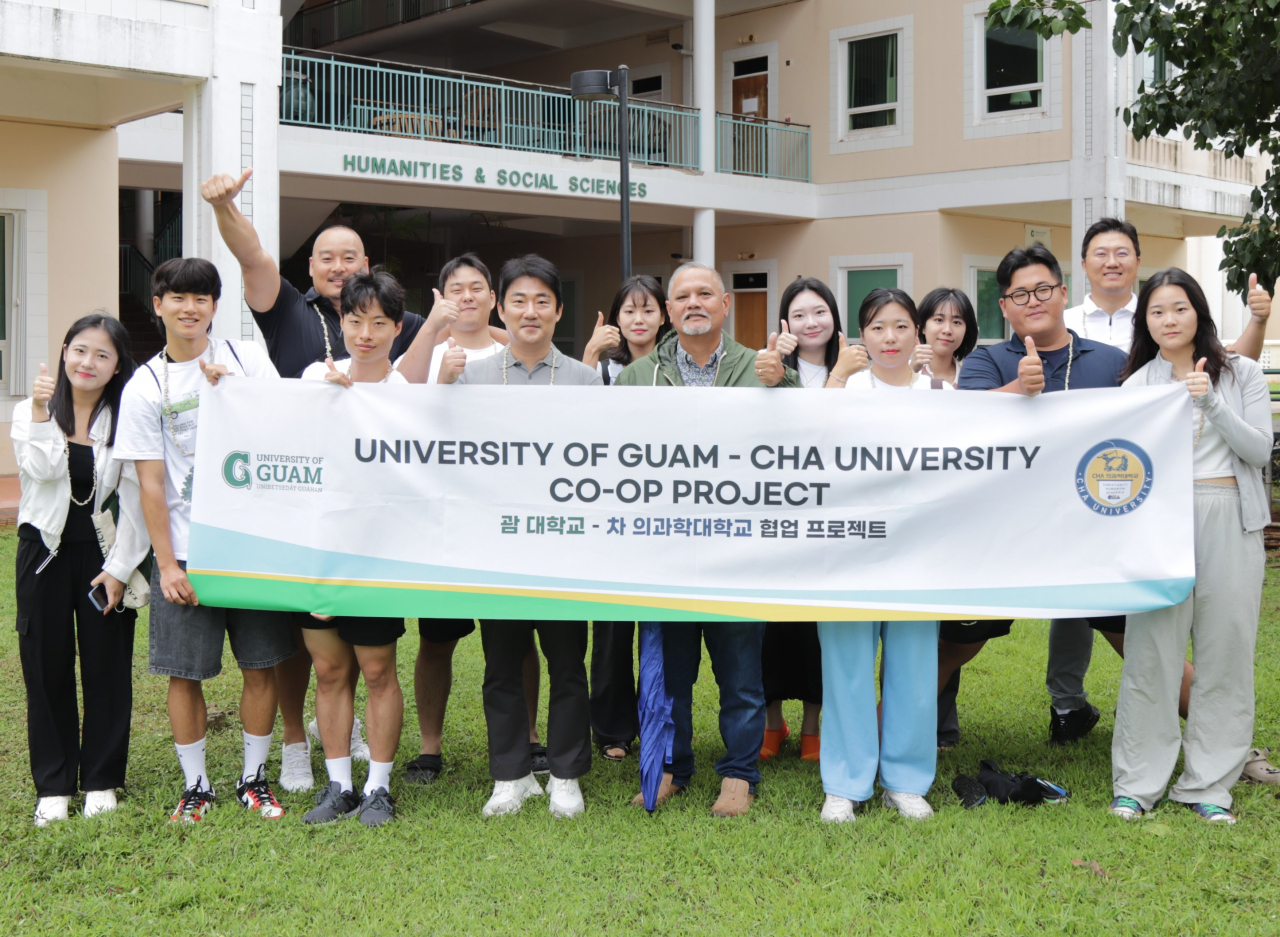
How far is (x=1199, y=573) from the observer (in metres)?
4.15

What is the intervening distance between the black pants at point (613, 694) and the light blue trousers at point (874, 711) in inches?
39.3

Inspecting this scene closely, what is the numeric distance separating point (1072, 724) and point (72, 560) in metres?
3.87

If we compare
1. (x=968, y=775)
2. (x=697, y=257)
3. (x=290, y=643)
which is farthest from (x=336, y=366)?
(x=697, y=257)

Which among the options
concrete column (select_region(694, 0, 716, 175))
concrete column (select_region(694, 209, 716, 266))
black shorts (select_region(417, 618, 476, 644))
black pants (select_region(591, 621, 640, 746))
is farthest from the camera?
concrete column (select_region(694, 209, 716, 266))

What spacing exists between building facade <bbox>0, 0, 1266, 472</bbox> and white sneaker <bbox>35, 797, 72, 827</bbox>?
7.66m

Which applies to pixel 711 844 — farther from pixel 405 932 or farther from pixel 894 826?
pixel 405 932

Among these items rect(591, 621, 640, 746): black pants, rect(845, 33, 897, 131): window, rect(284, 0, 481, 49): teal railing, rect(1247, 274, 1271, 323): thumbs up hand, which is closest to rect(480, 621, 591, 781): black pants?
rect(591, 621, 640, 746): black pants

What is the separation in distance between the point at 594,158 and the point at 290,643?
14.7 metres

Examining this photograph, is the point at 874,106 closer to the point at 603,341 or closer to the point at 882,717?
the point at 603,341

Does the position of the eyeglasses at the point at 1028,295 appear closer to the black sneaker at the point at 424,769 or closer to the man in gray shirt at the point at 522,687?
the man in gray shirt at the point at 522,687

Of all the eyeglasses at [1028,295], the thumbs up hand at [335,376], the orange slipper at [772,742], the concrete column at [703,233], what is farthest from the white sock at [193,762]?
the concrete column at [703,233]

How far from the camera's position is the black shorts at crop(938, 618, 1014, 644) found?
4625 millimetres

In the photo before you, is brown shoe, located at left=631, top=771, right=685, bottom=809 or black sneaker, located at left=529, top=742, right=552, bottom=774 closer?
brown shoe, located at left=631, top=771, right=685, bottom=809

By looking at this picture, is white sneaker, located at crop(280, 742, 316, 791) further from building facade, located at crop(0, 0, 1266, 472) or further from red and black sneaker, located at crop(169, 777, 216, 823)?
building facade, located at crop(0, 0, 1266, 472)
